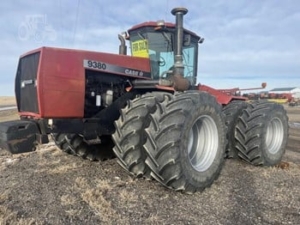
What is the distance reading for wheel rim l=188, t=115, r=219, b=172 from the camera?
4941 millimetres

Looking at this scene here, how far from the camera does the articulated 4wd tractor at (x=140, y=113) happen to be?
4117 millimetres

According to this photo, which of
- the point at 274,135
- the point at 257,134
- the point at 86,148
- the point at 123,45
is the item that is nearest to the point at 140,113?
the point at 86,148

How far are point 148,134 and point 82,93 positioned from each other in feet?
3.90

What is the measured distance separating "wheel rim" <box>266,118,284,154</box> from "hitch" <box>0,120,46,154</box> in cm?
463

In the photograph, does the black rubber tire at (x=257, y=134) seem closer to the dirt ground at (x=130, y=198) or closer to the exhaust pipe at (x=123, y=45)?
the dirt ground at (x=130, y=198)

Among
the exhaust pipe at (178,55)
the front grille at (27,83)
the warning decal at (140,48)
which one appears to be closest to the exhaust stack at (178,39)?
the exhaust pipe at (178,55)

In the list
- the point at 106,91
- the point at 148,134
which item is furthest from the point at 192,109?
the point at 106,91

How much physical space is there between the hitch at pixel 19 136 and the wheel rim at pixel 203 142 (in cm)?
228

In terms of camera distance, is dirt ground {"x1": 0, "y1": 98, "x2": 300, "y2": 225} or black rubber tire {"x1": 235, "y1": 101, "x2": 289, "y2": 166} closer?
dirt ground {"x1": 0, "y1": 98, "x2": 300, "y2": 225}

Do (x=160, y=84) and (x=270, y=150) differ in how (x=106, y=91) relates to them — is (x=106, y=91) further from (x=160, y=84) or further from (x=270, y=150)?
(x=270, y=150)

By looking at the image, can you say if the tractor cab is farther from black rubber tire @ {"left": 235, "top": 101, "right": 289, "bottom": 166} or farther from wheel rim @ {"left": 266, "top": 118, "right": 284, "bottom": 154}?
wheel rim @ {"left": 266, "top": 118, "right": 284, "bottom": 154}

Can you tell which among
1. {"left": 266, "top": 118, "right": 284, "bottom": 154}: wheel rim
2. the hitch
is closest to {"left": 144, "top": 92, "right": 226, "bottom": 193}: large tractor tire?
the hitch

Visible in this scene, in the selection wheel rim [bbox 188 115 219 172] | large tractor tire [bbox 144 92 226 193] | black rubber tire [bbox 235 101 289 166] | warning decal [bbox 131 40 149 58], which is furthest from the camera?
black rubber tire [bbox 235 101 289 166]

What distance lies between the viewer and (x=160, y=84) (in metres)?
5.09
